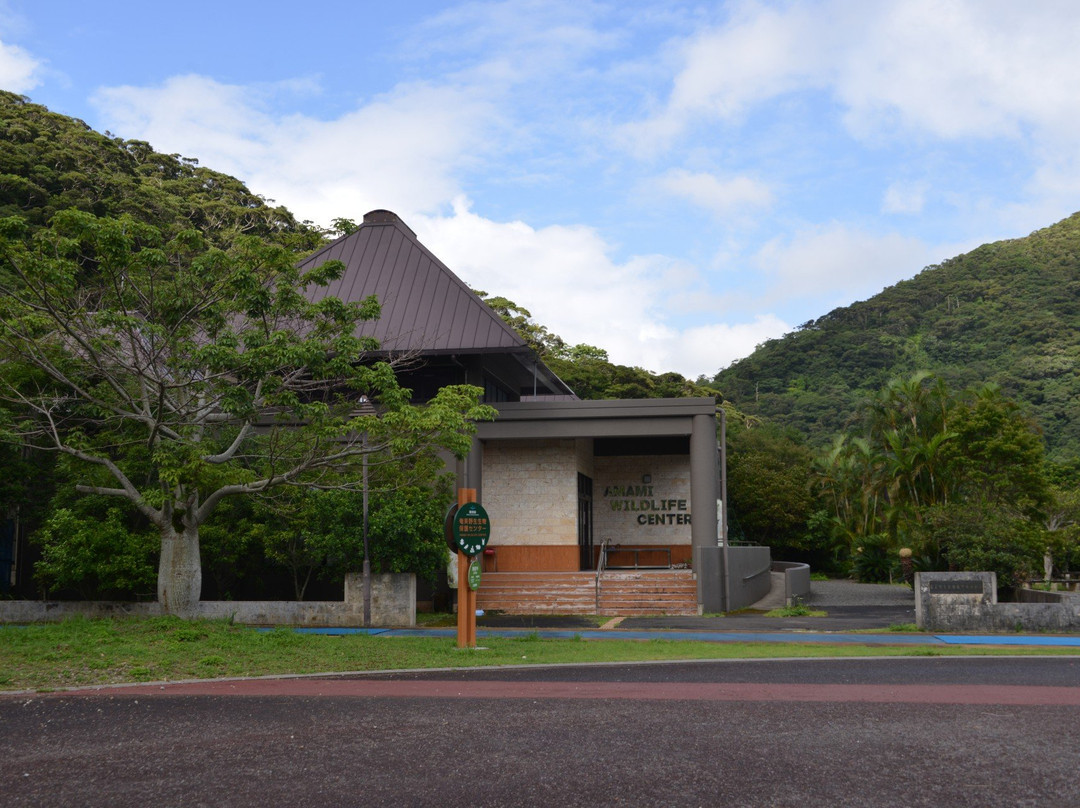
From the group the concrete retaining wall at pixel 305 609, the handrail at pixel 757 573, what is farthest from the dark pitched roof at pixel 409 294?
the handrail at pixel 757 573

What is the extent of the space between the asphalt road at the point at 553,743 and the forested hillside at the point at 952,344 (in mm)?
62183

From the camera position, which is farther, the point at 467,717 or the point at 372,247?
the point at 372,247

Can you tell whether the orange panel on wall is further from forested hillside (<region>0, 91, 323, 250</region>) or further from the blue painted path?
forested hillside (<region>0, 91, 323, 250</region>)

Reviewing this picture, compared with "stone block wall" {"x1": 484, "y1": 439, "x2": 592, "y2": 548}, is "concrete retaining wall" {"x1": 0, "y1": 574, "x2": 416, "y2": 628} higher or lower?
lower

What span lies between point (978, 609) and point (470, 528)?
11.4 m

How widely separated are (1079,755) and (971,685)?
4.57 meters

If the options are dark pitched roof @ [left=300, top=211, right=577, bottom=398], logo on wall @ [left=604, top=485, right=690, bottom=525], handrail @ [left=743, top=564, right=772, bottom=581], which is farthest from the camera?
logo on wall @ [left=604, top=485, right=690, bottom=525]

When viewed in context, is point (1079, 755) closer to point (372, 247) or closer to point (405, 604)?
point (405, 604)

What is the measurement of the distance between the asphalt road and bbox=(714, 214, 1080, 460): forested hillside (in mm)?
62183

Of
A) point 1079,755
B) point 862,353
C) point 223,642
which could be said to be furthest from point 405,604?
point 862,353

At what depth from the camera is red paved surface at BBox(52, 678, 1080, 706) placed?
1153cm

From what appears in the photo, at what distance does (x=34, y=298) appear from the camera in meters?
18.7

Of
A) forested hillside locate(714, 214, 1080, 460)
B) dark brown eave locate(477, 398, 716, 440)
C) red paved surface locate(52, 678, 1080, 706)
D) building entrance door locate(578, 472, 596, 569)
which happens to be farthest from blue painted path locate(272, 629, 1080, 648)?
forested hillside locate(714, 214, 1080, 460)

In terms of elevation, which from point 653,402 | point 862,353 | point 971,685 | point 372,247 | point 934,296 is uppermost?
point 934,296
